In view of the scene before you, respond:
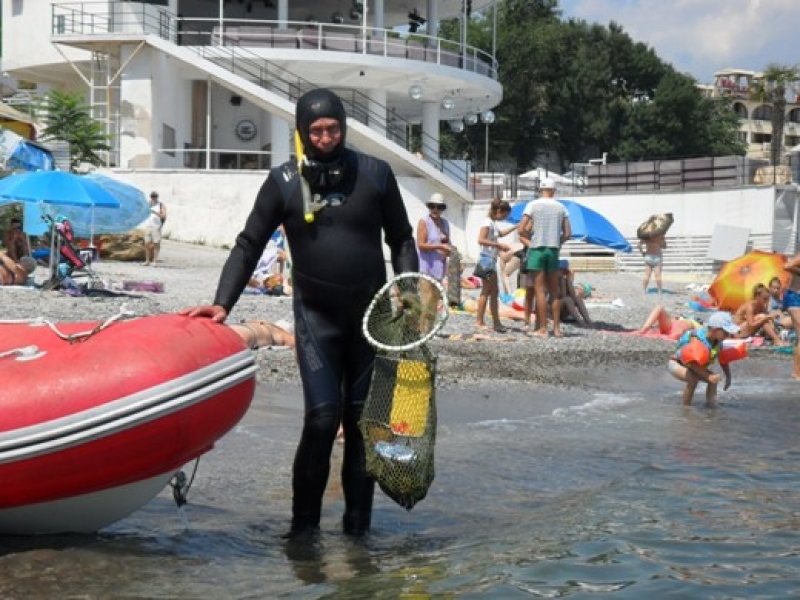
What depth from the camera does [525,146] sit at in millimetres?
68250

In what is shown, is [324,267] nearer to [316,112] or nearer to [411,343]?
[411,343]

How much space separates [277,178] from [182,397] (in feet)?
3.51

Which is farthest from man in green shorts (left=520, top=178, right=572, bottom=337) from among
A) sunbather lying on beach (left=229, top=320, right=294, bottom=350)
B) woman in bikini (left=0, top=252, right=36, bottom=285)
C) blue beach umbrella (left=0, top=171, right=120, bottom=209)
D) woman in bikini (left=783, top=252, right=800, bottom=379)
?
woman in bikini (left=0, top=252, right=36, bottom=285)

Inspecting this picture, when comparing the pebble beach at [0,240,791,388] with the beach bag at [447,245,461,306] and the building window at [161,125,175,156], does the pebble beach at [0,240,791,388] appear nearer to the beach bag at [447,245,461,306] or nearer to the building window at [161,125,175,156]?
the beach bag at [447,245,461,306]

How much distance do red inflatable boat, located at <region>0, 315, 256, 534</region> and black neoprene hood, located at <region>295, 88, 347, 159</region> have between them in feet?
2.82

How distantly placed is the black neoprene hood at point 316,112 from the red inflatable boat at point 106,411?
33.9 inches

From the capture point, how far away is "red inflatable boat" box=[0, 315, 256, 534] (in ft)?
16.7

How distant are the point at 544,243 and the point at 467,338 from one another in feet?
4.70

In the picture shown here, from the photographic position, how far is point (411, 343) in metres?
5.71

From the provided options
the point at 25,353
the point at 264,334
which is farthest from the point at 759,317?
the point at 25,353

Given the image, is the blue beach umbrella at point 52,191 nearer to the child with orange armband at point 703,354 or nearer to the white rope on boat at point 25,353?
the child with orange armband at point 703,354

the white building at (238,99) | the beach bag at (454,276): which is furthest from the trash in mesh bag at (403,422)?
the white building at (238,99)

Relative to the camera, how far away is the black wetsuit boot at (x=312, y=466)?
18.4ft

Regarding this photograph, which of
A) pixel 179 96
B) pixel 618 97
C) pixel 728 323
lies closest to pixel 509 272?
pixel 728 323
